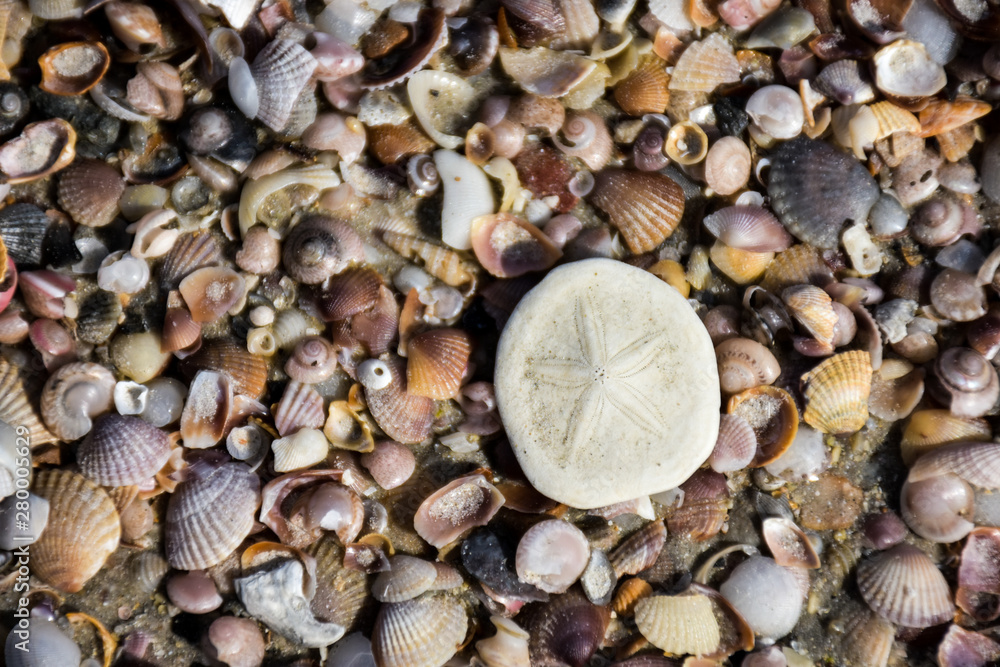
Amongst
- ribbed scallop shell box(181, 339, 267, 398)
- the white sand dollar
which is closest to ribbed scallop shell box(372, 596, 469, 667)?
the white sand dollar

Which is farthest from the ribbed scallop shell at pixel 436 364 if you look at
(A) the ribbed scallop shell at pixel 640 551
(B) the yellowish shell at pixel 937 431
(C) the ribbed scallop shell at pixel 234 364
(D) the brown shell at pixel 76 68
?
(B) the yellowish shell at pixel 937 431

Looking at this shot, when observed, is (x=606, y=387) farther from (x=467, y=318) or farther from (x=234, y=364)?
(x=234, y=364)

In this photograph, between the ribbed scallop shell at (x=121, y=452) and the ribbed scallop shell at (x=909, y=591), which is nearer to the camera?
the ribbed scallop shell at (x=121, y=452)

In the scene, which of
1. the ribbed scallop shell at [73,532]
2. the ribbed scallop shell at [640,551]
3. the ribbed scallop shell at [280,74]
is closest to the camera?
the ribbed scallop shell at [73,532]

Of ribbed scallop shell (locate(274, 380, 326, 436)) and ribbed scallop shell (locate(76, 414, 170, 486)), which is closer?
ribbed scallop shell (locate(76, 414, 170, 486))

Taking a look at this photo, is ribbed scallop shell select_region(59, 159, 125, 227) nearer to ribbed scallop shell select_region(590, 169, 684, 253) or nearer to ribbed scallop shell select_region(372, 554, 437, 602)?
ribbed scallop shell select_region(372, 554, 437, 602)

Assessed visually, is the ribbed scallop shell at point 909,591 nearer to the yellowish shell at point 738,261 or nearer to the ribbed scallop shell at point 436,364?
the yellowish shell at point 738,261

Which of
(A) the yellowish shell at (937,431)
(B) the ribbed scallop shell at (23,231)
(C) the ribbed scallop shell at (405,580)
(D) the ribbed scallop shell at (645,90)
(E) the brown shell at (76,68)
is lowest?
(C) the ribbed scallop shell at (405,580)
